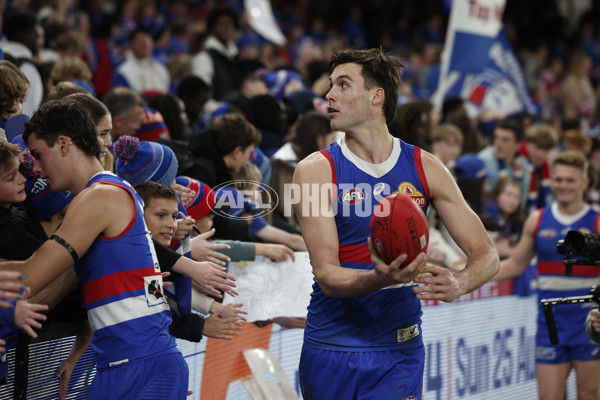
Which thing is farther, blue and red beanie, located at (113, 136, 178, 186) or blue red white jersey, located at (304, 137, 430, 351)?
blue and red beanie, located at (113, 136, 178, 186)

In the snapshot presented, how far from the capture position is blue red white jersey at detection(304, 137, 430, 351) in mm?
3779

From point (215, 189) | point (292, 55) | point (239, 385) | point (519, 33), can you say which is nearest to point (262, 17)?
point (292, 55)

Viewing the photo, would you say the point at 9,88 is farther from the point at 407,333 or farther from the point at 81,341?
the point at 407,333

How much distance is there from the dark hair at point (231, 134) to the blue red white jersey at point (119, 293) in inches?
77.9

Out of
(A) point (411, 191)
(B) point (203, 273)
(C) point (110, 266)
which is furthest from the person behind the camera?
(B) point (203, 273)

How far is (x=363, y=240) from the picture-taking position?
12.4ft

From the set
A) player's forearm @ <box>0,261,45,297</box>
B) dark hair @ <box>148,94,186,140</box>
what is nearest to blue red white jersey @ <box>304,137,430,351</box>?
player's forearm @ <box>0,261,45,297</box>

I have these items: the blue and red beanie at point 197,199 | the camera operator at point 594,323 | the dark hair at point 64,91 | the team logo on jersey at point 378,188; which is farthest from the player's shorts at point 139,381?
the camera operator at point 594,323

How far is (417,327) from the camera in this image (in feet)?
12.9

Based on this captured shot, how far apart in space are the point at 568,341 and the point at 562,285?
1.58 feet

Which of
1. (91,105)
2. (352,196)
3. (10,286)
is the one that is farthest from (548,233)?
(10,286)

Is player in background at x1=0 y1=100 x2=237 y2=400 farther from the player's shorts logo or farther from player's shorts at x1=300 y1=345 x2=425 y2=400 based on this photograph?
the player's shorts logo

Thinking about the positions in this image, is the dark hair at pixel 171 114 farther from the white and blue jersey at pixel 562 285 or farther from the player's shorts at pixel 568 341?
the player's shorts at pixel 568 341

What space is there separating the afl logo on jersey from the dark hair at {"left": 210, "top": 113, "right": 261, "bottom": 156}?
1.87 metres
